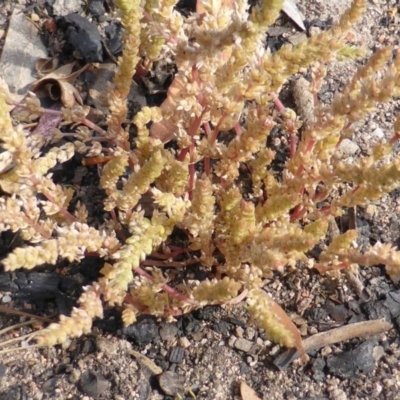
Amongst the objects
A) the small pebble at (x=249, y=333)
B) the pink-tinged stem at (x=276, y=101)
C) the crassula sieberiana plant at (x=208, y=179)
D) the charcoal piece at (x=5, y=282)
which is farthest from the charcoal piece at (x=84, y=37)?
the small pebble at (x=249, y=333)

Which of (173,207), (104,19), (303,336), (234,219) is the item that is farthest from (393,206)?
(104,19)

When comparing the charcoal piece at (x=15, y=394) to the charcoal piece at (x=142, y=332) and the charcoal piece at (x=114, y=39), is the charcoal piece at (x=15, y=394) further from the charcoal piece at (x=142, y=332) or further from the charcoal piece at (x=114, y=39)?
the charcoal piece at (x=114, y=39)

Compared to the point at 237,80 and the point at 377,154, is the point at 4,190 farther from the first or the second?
the point at 377,154

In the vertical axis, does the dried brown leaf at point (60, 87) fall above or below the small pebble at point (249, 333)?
above

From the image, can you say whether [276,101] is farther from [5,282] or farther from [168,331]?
[5,282]

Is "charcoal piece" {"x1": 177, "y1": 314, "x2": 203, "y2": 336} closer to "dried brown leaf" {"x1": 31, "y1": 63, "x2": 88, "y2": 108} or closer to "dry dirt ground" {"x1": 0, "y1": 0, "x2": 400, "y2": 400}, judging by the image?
"dry dirt ground" {"x1": 0, "y1": 0, "x2": 400, "y2": 400}

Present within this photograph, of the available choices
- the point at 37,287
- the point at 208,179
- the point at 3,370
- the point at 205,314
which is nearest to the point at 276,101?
the point at 208,179

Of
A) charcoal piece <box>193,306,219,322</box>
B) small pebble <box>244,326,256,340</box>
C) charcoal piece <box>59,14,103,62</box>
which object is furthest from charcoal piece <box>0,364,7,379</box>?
charcoal piece <box>59,14,103,62</box>
